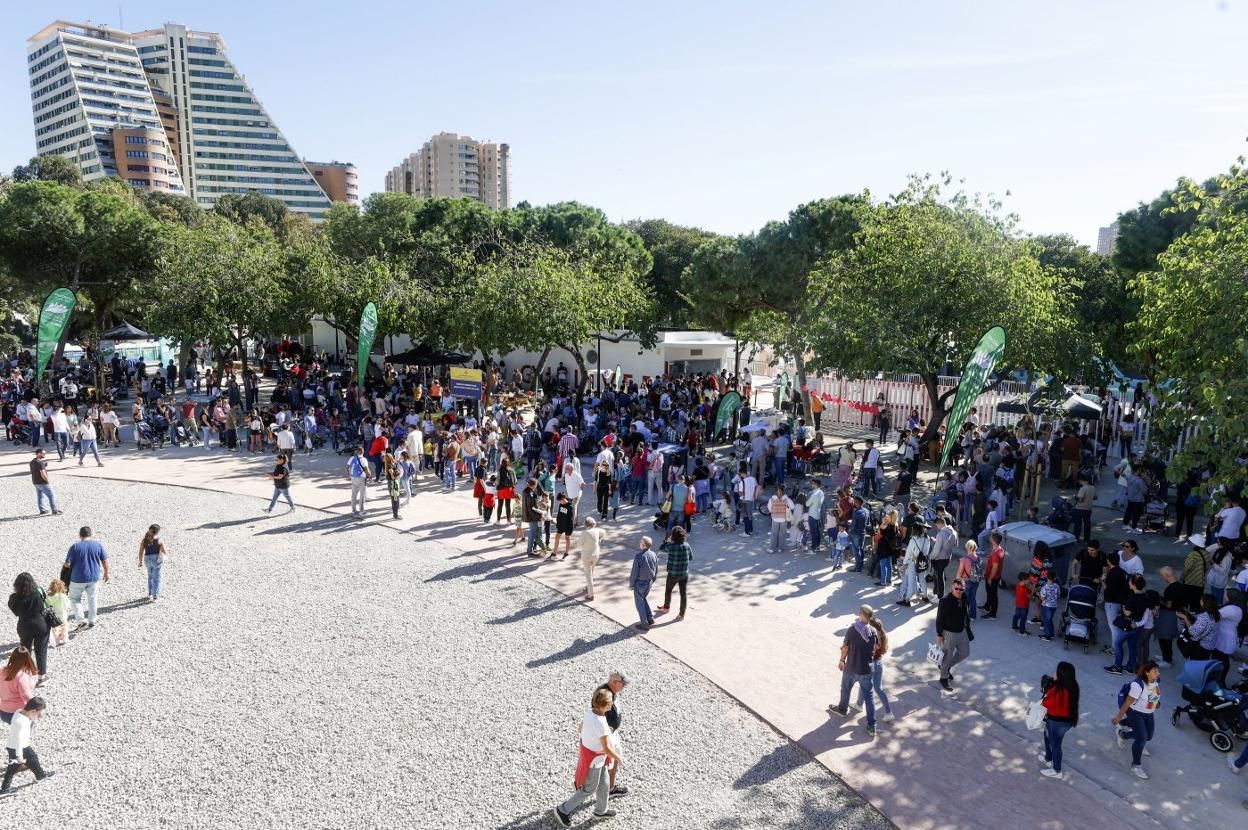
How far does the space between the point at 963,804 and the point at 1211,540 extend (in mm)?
7649

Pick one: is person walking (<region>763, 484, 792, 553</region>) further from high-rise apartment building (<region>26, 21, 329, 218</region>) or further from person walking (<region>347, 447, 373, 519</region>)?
high-rise apartment building (<region>26, 21, 329, 218</region>)

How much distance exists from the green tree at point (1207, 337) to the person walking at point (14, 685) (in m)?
12.4

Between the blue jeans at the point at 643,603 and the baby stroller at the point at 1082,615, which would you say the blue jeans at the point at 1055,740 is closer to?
the baby stroller at the point at 1082,615

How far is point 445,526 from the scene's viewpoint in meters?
15.1

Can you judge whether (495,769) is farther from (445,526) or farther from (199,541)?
(199,541)

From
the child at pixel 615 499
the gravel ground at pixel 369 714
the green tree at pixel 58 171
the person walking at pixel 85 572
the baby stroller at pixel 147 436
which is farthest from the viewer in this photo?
the green tree at pixel 58 171

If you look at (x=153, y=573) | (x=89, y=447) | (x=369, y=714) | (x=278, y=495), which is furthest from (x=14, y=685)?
(x=89, y=447)

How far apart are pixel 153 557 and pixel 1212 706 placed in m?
13.0

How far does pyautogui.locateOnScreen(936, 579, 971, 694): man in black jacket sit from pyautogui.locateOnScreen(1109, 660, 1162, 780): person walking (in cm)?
163

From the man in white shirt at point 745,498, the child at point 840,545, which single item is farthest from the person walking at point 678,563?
the man in white shirt at point 745,498

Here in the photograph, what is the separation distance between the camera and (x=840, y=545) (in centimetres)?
1295

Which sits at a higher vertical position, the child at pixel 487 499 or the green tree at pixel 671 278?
the green tree at pixel 671 278

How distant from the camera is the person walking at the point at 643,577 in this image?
10266 millimetres

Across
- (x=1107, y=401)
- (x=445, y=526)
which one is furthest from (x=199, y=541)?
(x=1107, y=401)
